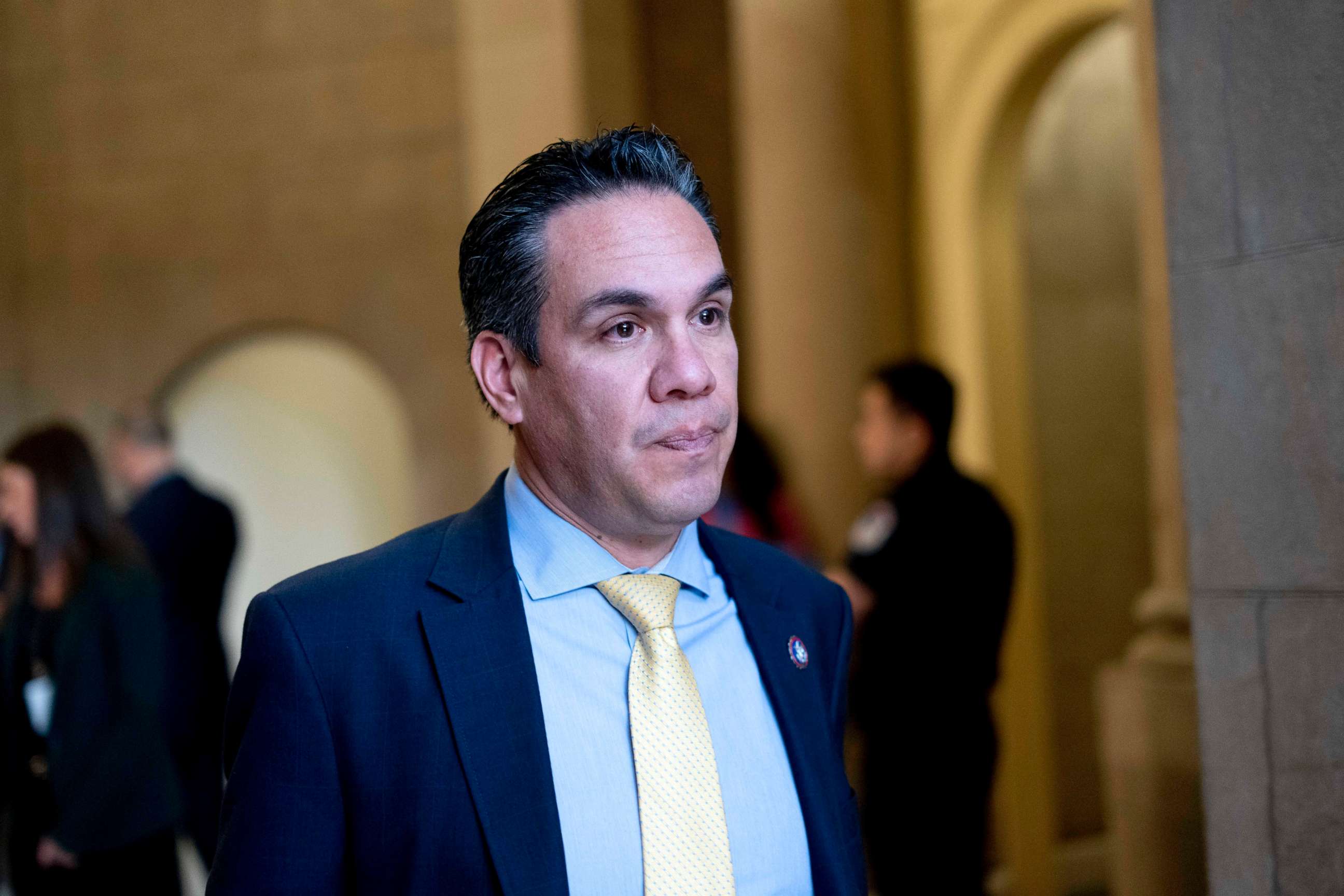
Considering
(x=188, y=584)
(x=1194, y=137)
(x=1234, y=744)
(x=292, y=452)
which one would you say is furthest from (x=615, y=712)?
(x=292, y=452)

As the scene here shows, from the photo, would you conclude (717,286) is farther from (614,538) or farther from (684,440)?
(614,538)

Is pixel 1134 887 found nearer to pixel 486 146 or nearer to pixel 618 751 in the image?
pixel 618 751

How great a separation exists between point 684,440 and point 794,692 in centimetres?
44

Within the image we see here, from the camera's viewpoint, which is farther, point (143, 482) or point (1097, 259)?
point (1097, 259)

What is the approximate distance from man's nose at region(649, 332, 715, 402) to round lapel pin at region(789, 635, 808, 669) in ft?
1.48

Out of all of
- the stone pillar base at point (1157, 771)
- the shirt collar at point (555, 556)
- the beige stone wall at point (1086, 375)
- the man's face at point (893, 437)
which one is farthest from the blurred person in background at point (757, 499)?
the beige stone wall at point (1086, 375)

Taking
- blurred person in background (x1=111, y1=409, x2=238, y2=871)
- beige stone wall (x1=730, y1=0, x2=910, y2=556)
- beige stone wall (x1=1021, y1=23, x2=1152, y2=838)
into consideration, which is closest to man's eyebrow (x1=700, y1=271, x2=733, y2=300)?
beige stone wall (x1=730, y1=0, x2=910, y2=556)

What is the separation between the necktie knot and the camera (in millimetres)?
1668

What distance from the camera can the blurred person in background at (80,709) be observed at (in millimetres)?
3428

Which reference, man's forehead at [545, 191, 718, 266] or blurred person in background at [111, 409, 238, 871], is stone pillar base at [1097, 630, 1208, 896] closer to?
man's forehead at [545, 191, 718, 266]

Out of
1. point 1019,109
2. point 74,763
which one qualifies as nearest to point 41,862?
point 74,763

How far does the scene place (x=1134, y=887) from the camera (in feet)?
11.6

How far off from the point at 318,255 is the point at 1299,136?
7938 millimetres

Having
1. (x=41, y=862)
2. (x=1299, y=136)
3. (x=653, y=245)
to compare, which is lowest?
(x=41, y=862)
